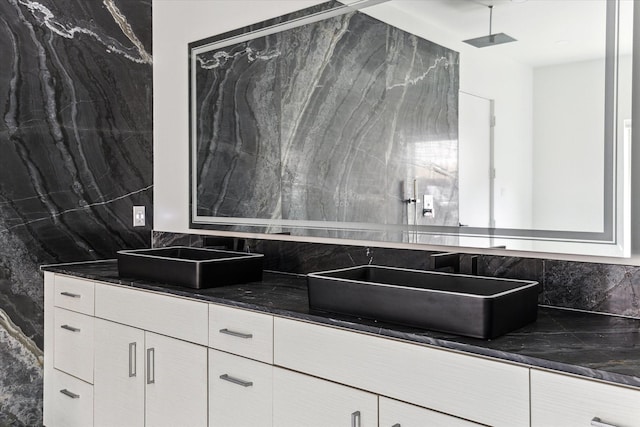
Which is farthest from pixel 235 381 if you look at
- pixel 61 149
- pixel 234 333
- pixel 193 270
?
pixel 61 149

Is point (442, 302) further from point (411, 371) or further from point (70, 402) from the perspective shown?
point (70, 402)

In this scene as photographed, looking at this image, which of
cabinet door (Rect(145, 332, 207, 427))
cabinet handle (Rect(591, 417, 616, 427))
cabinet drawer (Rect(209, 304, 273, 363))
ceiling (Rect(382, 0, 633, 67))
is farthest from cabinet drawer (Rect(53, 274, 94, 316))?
cabinet handle (Rect(591, 417, 616, 427))

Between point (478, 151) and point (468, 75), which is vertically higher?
point (468, 75)

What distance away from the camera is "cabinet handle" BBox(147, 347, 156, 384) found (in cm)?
213

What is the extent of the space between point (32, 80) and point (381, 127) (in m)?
1.69

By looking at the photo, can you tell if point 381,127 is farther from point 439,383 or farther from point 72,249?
point 72,249

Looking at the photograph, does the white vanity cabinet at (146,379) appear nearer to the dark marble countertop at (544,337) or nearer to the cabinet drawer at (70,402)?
the cabinet drawer at (70,402)

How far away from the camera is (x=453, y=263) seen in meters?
1.86

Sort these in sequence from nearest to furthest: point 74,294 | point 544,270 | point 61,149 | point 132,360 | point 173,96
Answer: point 544,270, point 132,360, point 74,294, point 61,149, point 173,96

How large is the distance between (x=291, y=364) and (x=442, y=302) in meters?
0.52

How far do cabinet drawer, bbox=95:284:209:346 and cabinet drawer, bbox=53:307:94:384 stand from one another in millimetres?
134

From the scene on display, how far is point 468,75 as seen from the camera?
5.99 ft

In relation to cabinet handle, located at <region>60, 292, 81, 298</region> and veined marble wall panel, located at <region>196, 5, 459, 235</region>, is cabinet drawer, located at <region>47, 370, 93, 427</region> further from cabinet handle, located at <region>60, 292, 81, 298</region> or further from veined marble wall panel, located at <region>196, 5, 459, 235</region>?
veined marble wall panel, located at <region>196, 5, 459, 235</region>

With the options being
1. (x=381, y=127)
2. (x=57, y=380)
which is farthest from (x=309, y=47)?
(x=57, y=380)
